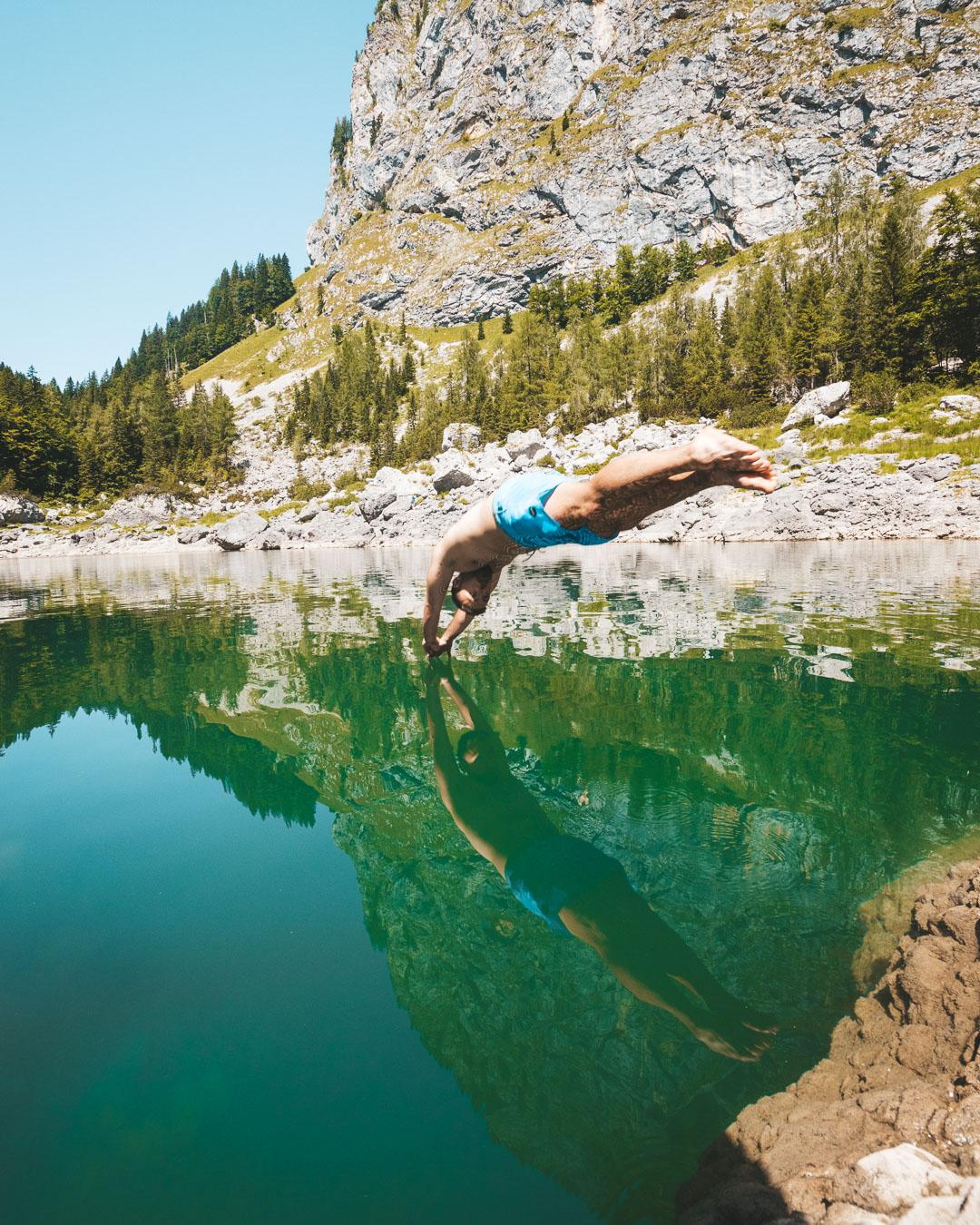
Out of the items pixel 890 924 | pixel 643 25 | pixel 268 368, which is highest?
pixel 643 25

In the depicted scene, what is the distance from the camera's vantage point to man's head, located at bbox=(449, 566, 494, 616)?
7664mm

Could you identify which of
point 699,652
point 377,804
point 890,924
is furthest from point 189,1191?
point 699,652

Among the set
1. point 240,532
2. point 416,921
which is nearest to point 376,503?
point 240,532

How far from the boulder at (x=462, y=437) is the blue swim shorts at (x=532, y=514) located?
7126cm

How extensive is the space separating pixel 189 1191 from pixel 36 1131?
0.67m

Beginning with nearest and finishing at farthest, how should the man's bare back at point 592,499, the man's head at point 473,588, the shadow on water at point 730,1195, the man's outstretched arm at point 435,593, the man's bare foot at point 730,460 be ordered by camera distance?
the shadow on water at point 730,1195, the man's bare foot at point 730,460, the man's bare back at point 592,499, the man's outstretched arm at point 435,593, the man's head at point 473,588

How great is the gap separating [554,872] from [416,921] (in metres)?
0.89

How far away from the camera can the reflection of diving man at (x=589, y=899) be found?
104 inches

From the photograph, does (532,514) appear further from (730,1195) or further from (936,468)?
(936,468)

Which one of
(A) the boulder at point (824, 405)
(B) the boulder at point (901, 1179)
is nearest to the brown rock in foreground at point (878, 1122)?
(B) the boulder at point (901, 1179)

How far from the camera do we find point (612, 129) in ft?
407

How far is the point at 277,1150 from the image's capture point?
2.08 m

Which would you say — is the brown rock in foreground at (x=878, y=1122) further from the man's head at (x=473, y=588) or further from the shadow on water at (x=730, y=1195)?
the man's head at (x=473, y=588)

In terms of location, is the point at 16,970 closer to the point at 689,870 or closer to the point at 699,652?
the point at 689,870
